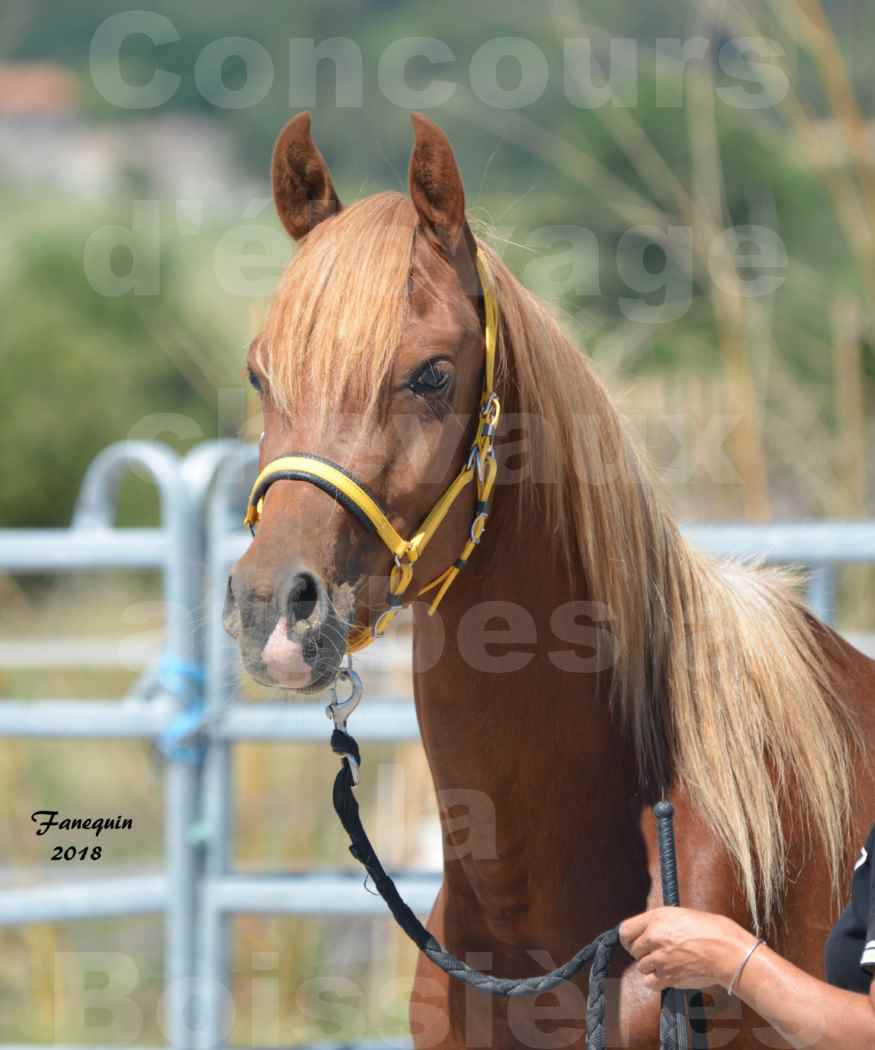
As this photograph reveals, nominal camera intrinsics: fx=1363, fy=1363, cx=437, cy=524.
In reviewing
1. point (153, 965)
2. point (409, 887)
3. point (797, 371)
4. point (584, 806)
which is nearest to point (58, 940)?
point (153, 965)

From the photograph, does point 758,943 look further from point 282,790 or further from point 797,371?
point 797,371

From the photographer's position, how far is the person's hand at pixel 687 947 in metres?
1.56

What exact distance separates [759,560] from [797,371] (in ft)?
23.6

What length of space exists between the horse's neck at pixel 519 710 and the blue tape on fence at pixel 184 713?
1316mm

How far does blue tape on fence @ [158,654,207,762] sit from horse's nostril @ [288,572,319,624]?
62.9 inches

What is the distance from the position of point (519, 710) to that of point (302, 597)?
44cm

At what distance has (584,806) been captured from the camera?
6.22 feet

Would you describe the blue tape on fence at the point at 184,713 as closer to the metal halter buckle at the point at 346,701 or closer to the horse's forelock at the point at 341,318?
the metal halter buckle at the point at 346,701

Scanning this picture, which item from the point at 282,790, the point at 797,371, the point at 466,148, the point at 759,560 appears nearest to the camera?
the point at 759,560

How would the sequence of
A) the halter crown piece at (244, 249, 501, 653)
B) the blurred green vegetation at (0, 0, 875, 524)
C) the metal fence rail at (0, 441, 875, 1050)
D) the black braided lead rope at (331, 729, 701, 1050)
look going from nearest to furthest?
1. the halter crown piece at (244, 249, 501, 653)
2. the black braided lead rope at (331, 729, 701, 1050)
3. the metal fence rail at (0, 441, 875, 1050)
4. the blurred green vegetation at (0, 0, 875, 524)

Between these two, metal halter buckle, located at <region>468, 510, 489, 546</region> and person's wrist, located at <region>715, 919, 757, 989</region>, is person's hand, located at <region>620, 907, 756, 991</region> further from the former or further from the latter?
metal halter buckle, located at <region>468, 510, 489, 546</region>

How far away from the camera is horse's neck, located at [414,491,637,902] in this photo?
74.3 inches

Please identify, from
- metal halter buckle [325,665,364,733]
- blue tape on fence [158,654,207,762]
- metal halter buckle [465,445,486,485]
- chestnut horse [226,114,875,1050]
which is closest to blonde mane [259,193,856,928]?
chestnut horse [226,114,875,1050]

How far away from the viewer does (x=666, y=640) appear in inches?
77.0
